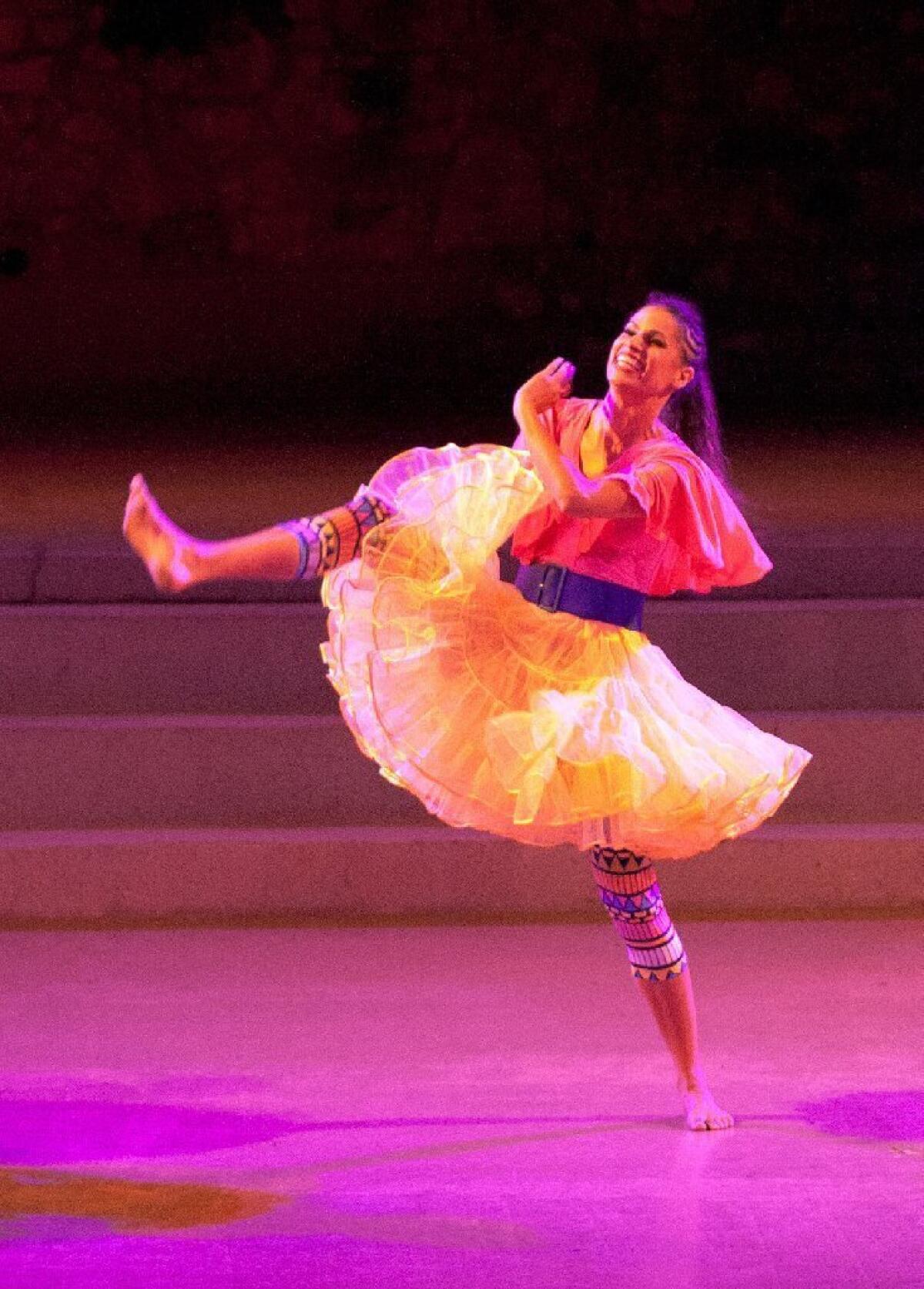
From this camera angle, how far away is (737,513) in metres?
3.68

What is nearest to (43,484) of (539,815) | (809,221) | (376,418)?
(376,418)

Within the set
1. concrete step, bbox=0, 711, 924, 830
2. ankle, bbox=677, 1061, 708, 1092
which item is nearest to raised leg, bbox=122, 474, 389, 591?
ankle, bbox=677, 1061, 708, 1092

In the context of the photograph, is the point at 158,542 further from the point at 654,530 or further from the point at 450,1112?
the point at 450,1112

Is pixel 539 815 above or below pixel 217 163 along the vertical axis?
below

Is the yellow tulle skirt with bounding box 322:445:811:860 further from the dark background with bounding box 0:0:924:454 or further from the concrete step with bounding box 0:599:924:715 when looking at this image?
the dark background with bounding box 0:0:924:454

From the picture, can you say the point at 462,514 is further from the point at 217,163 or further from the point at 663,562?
the point at 217,163

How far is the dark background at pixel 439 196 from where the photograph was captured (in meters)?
8.98

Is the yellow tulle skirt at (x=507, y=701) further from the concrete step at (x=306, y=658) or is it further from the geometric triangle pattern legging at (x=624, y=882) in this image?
the concrete step at (x=306, y=658)

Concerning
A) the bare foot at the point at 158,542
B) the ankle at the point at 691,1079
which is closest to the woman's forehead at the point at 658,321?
the bare foot at the point at 158,542

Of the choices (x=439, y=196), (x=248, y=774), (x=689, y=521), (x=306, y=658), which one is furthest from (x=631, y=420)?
(x=439, y=196)

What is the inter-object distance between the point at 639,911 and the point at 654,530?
0.70 meters

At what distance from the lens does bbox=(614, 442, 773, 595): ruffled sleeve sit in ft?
11.6

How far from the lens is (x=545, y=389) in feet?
11.8

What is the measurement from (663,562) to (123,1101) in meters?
1.43
